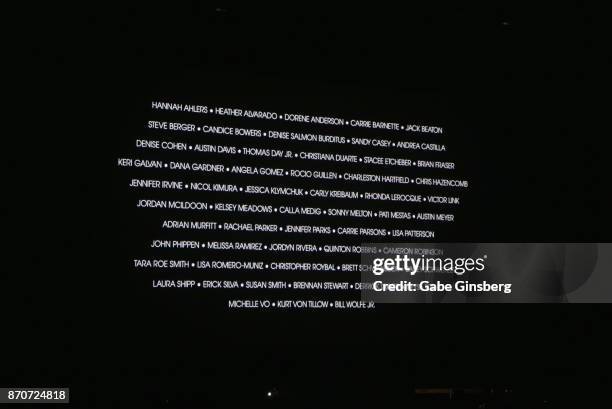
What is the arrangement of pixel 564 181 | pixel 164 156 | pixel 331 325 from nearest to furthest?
pixel 164 156, pixel 331 325, pixel 564 181

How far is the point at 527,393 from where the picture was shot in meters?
3.29

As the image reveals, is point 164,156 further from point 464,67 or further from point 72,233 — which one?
point 464,67

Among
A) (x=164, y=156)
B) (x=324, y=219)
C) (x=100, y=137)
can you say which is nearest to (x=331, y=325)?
(x=324, y=219)

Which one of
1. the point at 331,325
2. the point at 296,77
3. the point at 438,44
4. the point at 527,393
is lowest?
the point at 527,393

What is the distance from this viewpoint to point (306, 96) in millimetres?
3078

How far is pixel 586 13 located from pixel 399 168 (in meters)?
1.21

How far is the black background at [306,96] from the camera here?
8.85 ft

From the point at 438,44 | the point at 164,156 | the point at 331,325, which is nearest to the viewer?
the point at 164,156

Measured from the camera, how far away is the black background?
8.85 ft

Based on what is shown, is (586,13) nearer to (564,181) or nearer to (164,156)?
(564,181)

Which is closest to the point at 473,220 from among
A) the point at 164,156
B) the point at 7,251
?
the point at 164,156

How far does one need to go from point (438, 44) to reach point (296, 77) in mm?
793

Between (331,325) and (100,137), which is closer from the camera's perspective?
(100,137)

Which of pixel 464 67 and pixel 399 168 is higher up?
pixel 464 67
